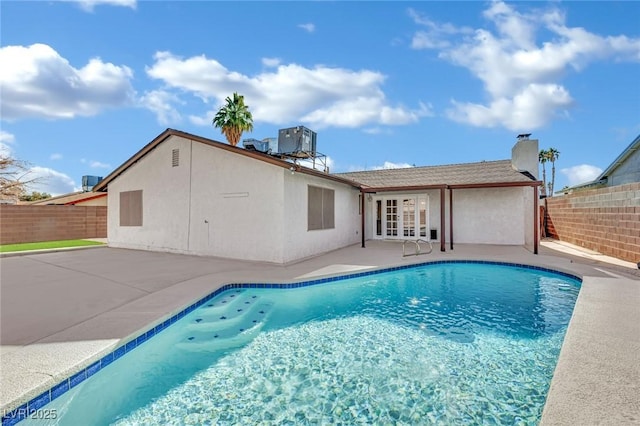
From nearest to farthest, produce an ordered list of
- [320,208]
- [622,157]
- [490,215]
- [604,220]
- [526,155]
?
[604,220], [320,208], [490,215], [526,155], [622,157]

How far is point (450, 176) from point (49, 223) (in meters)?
21.3

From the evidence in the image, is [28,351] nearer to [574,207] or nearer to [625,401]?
[625,401]

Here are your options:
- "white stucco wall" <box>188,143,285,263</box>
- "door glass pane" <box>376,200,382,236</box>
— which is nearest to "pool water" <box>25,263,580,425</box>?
"white stucco wall" <box>188,143,285,263</box>

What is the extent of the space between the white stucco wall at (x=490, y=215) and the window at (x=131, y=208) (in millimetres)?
14485

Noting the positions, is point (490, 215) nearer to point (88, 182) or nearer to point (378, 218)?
point (378, 218)

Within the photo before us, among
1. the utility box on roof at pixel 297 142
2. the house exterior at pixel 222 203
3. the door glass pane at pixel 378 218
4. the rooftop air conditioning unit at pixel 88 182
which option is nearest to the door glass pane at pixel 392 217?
the door glass pane at pixel 378 218

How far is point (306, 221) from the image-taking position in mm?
10906

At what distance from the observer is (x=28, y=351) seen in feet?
12.0

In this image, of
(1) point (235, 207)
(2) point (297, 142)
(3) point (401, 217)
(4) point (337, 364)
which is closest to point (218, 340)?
(4) point (337, 364)

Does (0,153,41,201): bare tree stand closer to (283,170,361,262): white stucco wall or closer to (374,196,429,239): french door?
(283,170,361,262): white stucco wall

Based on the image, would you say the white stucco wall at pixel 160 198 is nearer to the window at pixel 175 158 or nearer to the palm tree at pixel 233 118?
the window at pixel 175 158

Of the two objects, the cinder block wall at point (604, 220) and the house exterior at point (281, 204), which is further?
the house exterior at point (281, 204)

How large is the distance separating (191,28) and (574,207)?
17.5 meters

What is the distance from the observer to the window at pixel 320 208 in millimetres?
11195
